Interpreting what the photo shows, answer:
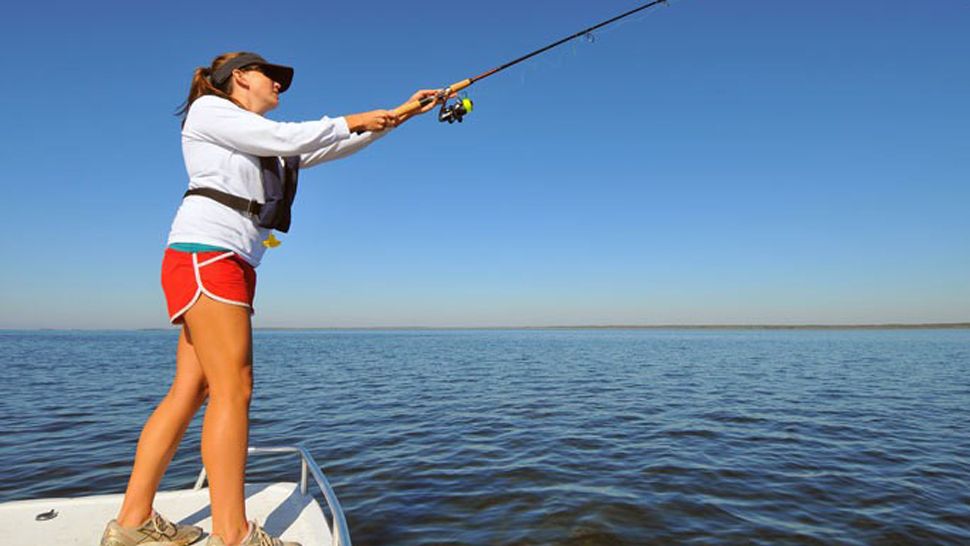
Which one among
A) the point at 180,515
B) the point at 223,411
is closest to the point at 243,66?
the point at 223,411

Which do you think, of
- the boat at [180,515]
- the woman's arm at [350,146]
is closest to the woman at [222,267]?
the woman's arm at [350,146]

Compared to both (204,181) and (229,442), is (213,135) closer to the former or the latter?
(204,181)

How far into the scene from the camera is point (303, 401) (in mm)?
13773

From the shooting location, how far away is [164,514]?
10.4 ft

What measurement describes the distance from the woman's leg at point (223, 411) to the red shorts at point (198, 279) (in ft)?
0.14

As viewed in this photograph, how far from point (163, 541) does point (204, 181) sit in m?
1.89

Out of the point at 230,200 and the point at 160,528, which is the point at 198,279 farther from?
the point at 160,528

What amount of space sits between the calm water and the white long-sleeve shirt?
360cm

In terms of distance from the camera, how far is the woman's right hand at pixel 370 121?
8.68 feet

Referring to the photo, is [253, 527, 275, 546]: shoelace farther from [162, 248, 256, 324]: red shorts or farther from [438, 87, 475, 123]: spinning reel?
[438, 87, 475, 123]: spinning reel

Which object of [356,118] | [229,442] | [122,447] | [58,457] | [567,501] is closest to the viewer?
[229,442]

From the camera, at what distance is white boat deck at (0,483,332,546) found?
9.26 ft

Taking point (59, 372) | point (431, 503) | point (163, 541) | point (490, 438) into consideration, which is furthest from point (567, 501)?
point (59, 372)

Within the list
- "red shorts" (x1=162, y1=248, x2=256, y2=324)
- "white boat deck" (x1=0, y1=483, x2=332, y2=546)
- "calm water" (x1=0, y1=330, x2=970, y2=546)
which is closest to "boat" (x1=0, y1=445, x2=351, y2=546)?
"white boat deck" (x1=0, y1=483, x2=332, y2=546)
